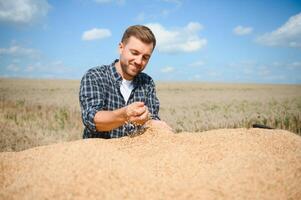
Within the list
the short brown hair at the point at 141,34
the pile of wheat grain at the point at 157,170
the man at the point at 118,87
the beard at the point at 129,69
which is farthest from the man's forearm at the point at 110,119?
the short brown hair at the point at 141,34

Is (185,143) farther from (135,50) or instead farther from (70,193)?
(135,50)

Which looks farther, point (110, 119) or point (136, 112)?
point (110, 119)

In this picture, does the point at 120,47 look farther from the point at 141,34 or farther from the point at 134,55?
the point at 141,34

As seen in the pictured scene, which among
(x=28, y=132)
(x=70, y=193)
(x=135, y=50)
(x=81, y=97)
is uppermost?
(x=135, y=50)

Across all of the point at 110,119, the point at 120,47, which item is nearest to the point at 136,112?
the point at 110,119

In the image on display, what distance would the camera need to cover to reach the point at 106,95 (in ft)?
10.6

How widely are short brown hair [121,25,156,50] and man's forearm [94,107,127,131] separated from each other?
0.83m

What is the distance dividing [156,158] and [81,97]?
54.5 inches

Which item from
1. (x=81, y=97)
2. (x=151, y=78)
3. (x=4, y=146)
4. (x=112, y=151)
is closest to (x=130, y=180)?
(x=112, y=151)

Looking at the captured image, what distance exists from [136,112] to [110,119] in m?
0.25

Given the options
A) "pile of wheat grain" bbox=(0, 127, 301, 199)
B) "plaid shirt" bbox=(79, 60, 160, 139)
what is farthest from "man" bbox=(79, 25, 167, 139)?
"pile of wheat grain" bbox=(0, 127, 301, 199)

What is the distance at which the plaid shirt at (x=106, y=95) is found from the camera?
292 centimetres

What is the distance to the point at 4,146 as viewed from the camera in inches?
268

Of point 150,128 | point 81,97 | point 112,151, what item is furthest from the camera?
point 81,97
